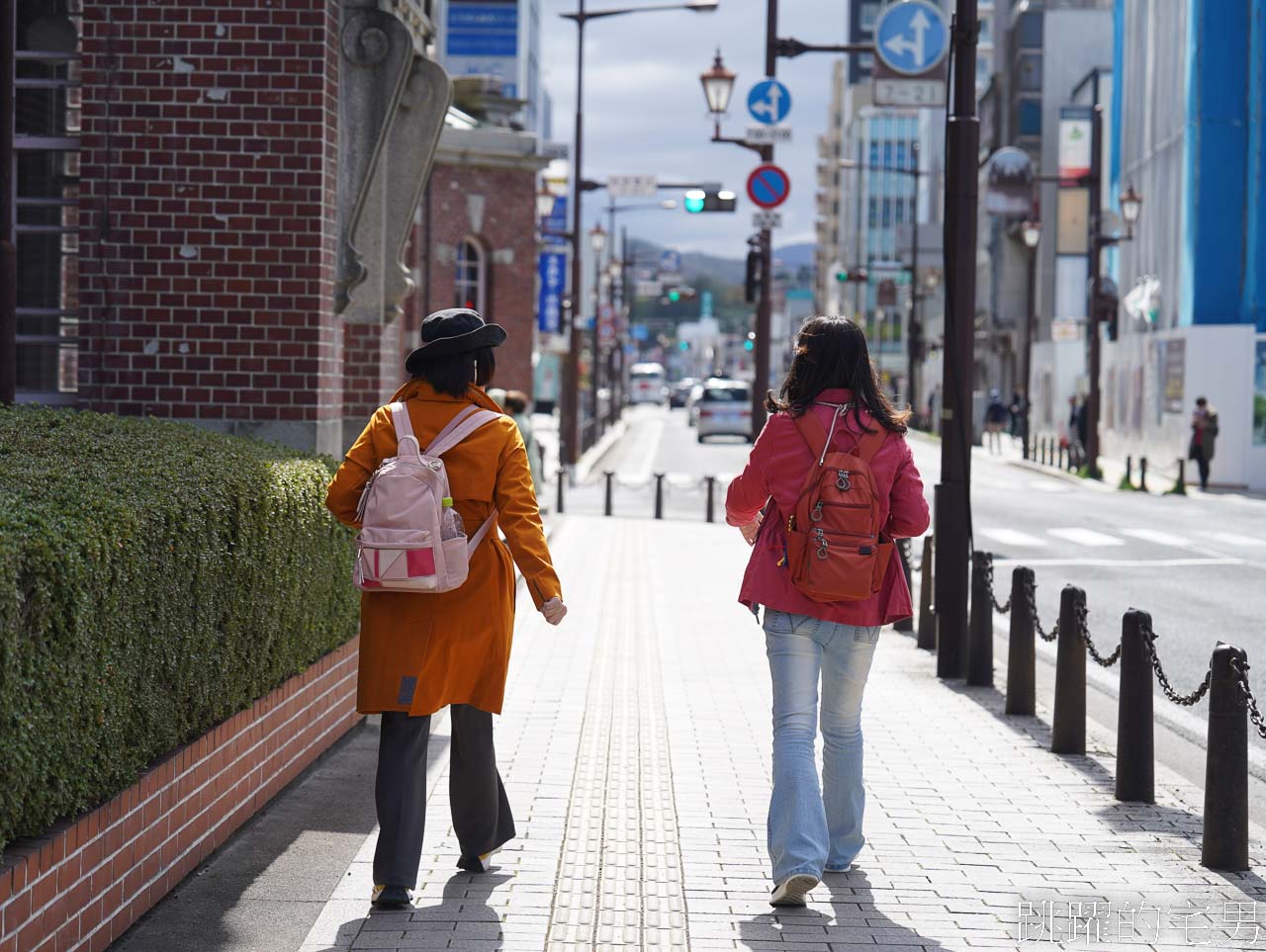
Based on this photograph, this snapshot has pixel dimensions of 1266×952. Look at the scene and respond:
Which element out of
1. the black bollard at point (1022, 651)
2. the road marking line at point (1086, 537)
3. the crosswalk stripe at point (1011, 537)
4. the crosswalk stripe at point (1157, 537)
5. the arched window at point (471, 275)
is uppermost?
the arched window at point (471, 275)

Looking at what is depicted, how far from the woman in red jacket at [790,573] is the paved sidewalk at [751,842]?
336mm

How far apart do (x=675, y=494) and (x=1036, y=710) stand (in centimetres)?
2228

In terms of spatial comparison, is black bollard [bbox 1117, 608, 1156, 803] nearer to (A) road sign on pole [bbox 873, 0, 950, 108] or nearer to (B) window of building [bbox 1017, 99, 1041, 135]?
(A) road sign on pole [bbox 873, 0, 950, 108]

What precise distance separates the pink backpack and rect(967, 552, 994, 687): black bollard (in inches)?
227

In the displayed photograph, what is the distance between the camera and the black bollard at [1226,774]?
245 inches

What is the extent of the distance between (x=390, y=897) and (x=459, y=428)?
1.49 meters

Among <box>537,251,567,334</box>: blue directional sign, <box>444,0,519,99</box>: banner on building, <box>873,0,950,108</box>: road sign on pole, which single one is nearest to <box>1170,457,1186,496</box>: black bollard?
<box>873,0,950,108</box>: road sign on pole

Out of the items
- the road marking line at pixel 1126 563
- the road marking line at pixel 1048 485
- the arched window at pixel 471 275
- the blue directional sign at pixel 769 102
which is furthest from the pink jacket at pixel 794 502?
the road marking line at pixel 1048 485

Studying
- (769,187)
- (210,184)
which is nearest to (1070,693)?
(210,184)

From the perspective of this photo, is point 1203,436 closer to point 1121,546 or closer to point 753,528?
point 1121,546

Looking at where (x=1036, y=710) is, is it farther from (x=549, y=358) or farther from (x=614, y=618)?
(x=549, y=358)

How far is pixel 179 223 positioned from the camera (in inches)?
361

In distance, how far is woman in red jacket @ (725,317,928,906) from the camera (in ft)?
18.2

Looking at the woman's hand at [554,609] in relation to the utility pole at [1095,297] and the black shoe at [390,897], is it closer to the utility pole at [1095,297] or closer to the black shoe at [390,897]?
the black shoe at [390,897]
